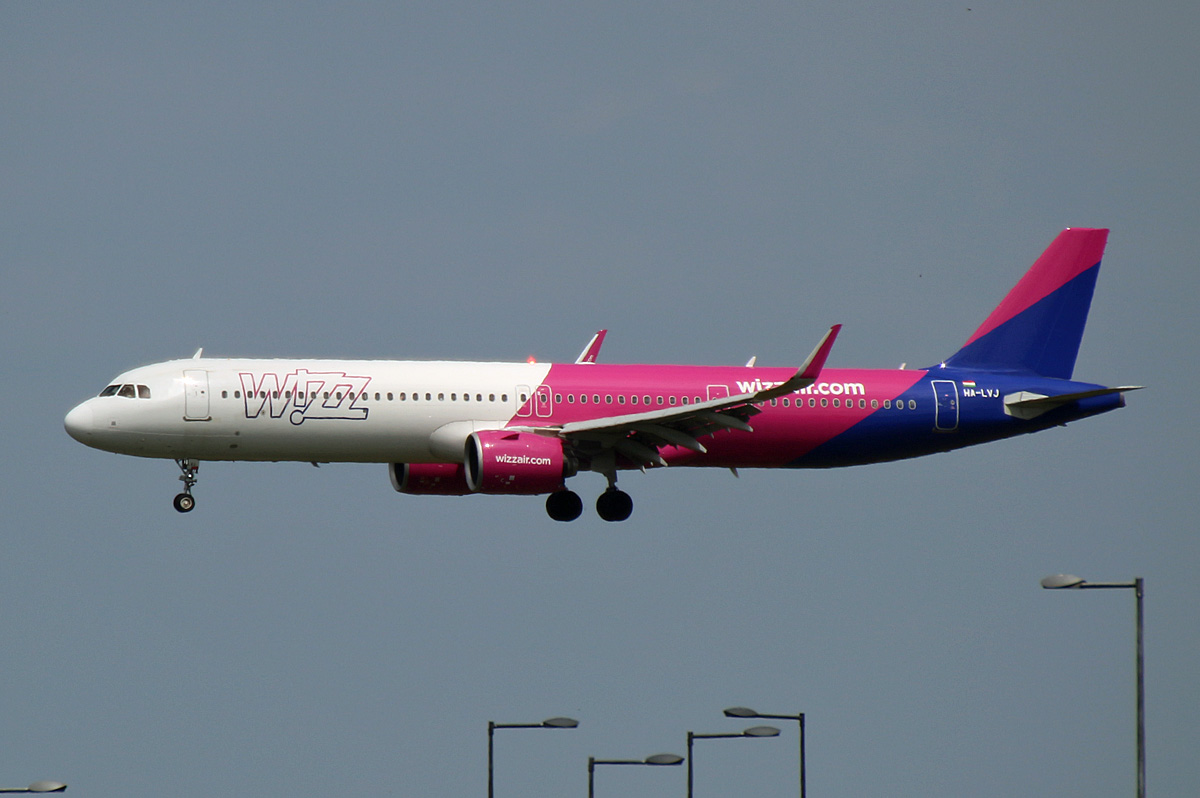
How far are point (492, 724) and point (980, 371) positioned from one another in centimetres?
2669

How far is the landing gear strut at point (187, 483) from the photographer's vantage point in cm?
5716

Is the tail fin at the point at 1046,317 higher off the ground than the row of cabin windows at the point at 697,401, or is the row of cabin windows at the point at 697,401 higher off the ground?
the tail fin at the point at 1046,317

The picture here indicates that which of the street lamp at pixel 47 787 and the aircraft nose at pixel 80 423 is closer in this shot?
the street lamp at pixel 47 787

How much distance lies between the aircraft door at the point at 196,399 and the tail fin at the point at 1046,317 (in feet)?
83.7

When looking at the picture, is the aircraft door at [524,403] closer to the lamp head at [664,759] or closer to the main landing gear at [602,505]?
the main landing gear at [602,505]

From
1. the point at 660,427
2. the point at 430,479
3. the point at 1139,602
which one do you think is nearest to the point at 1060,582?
the point at 1139,602

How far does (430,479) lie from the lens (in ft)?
199

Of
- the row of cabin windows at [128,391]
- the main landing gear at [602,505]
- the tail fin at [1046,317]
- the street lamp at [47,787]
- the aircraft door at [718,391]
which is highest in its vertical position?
the tail fin at [1046,317]

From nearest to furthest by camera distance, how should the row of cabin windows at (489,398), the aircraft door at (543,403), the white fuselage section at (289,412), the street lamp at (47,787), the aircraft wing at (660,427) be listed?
the street lamp at (47,787) → the aircraft wing at (660,427) → the white fuselage section at (289,412) → the row of cabin windows at (489,398) → the aircraft door at (543,403)

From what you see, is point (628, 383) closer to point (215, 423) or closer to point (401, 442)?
point (401, 442)

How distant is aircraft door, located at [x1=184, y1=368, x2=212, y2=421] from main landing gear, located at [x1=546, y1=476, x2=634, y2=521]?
11228 millimetres

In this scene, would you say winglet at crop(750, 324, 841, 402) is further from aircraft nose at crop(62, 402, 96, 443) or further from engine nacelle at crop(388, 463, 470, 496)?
aircraft nose at crop(62, 402, 96, 443)

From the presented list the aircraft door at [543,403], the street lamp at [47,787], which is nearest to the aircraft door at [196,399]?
the aircraft door at [543,403]

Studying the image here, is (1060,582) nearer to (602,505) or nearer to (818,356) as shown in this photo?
(818,356)
